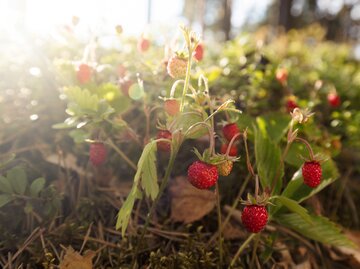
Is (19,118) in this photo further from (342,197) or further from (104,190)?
(342,197)

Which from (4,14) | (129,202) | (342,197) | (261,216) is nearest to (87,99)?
(129,202)

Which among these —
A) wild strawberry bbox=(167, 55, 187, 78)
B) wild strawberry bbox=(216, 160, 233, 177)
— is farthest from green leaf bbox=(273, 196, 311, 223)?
wild strawberry bbox=(167, 55, 187, 78)

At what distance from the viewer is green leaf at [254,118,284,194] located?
1617mm

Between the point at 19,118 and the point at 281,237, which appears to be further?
the point at 19,118

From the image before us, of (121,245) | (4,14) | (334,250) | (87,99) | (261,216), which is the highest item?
(4,14)

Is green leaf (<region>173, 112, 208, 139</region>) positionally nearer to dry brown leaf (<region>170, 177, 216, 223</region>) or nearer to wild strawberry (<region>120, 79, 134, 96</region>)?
wild strawberry (<region>120, 79, 134, 96</region>)

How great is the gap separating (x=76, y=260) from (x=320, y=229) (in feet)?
3.26

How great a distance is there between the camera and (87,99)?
152 cm

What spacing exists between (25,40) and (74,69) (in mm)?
959

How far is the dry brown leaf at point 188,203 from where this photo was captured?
1.83m

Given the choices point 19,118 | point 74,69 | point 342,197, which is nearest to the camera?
point 74,69

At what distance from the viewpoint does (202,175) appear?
3.98ft

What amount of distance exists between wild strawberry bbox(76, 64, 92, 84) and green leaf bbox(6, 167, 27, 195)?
0.47 metres

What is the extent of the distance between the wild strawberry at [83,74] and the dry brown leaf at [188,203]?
673 mm
